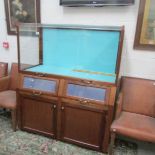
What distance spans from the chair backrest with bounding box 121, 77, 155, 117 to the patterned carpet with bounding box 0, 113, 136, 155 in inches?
18.7

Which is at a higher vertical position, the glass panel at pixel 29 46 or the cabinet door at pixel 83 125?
the glass panel at pixel 29 46

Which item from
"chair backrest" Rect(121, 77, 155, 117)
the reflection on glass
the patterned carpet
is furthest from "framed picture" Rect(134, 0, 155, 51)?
the patterned carpet

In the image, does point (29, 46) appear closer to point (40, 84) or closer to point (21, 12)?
point (21, 12)

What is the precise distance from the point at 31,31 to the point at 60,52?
485 mm

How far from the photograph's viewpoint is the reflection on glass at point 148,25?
1996 mm

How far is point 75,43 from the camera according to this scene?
2.37 metres

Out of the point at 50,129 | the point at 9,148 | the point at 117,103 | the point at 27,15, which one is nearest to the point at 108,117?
the point at 117,103

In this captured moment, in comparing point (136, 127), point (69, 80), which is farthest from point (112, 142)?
point (69, 80)

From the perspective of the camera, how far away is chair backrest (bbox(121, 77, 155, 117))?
2121 millimetres

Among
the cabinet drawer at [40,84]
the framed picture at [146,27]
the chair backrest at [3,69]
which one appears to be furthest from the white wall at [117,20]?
the chair backrest at [3,69]

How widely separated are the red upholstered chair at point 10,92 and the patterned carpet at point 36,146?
6.7 inches

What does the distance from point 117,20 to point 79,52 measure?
0.59 meters

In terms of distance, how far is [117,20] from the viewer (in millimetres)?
2176

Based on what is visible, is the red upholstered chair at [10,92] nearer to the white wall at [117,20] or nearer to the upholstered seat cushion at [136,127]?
the white wall at [117,20]
